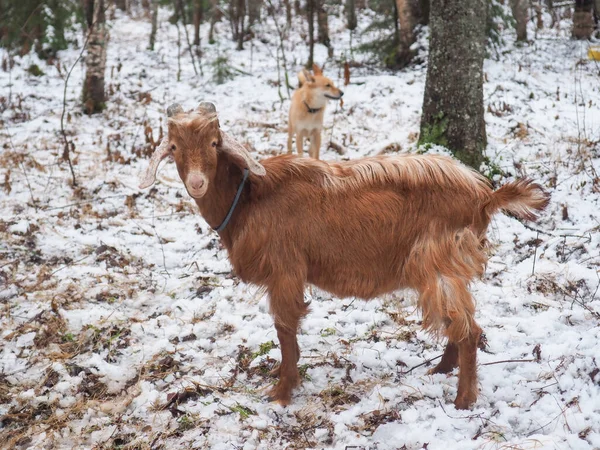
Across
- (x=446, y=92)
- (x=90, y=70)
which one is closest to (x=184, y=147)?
(x=446, y=92)

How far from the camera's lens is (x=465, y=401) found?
3.20 m

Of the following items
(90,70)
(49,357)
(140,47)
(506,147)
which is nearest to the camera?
(49,357)

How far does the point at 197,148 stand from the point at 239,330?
1.77 metres

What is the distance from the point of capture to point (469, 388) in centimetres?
321

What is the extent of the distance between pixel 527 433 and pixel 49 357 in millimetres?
3318

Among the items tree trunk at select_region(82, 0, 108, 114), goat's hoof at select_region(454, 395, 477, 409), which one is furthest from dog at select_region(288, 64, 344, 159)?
goat's hoof at select_region(454, 395, 477, 409)

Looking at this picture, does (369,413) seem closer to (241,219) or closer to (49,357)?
(241,219)

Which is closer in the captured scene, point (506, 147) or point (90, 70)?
point (506, 147)

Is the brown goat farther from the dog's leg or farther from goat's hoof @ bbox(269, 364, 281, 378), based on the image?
the dog's leg

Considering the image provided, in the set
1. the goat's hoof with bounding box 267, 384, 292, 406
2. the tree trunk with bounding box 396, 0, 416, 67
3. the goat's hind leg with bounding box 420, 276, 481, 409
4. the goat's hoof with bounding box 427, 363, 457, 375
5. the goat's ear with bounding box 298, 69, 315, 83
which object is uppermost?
the tree trunk with bounding box 396, 0, 416, 67

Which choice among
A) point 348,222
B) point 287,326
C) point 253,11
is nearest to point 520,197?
point 348,222

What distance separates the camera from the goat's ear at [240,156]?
318 cm

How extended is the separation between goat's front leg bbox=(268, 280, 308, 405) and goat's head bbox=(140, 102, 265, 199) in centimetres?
78

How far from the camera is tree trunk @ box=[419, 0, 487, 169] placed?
18.0ft
